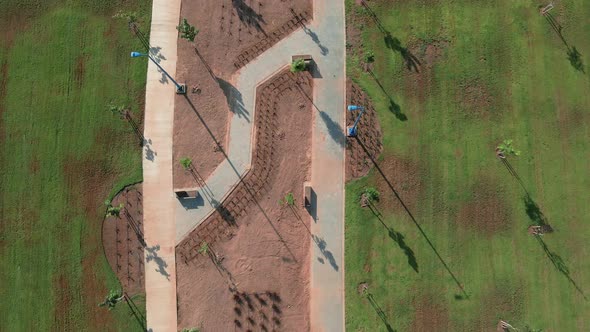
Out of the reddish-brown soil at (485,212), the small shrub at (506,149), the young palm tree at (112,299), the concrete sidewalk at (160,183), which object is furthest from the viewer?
the reddish-brown soil at (485,212)

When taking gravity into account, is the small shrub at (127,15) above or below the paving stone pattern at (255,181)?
above

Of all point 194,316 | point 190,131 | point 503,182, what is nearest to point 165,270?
point 194,316

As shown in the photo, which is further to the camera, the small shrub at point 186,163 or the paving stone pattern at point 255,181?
the paving stone pattern at point 255,181

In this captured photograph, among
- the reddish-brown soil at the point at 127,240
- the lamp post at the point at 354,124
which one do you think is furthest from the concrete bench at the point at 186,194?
the lamp post at the point at 354,124

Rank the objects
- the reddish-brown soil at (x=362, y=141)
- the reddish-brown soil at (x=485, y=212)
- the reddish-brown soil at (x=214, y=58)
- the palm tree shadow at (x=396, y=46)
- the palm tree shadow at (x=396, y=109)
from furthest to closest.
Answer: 1. the palm tree shadow at (x=396, y=46)
2. the palm tree shadow at (x=396, y=109)
3. the reddish-brown soil at (x=214, y=58)
4. the reddish-brown soil at (x=362, y=141)
5. the reddish-brown soil at (x=485, y=212)

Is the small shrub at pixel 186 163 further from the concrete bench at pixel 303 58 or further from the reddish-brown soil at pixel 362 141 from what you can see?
the reddish-brown soil at pixel 362 141

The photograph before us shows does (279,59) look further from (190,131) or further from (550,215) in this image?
(550,215)

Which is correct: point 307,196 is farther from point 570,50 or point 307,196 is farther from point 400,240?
point 570,50

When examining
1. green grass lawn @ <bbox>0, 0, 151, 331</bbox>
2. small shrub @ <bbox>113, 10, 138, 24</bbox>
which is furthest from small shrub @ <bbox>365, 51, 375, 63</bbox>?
small shrub @ <bbox>113, 10, 138, 24</bbox>

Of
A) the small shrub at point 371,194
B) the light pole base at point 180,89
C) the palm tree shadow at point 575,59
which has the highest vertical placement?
the palm tree shadow at point 575,59
